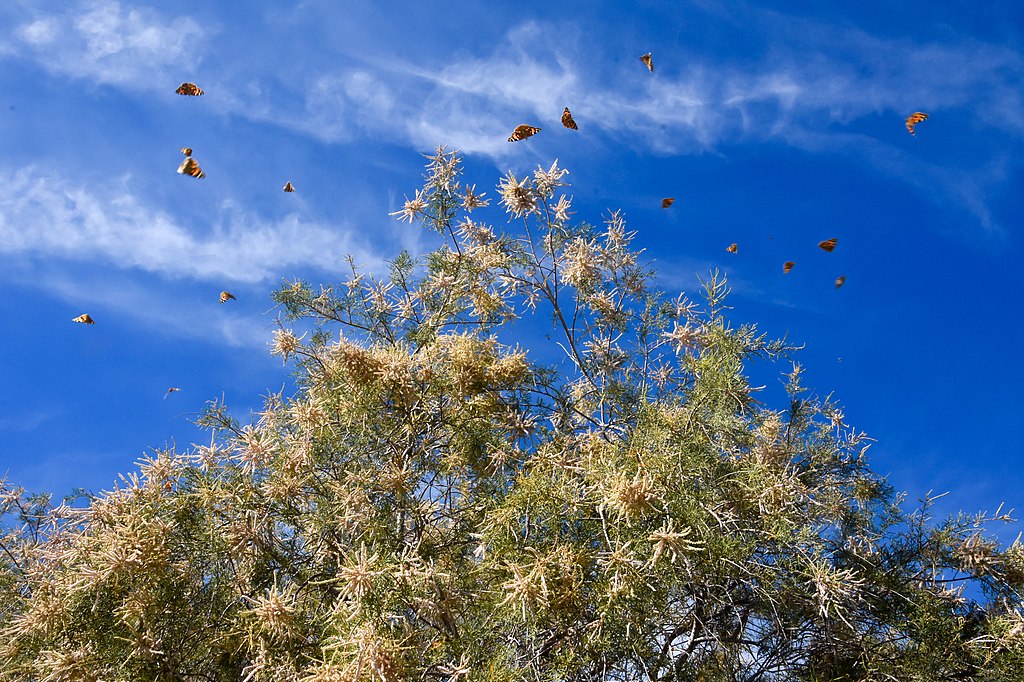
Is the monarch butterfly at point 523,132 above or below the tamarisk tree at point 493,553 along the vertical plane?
above

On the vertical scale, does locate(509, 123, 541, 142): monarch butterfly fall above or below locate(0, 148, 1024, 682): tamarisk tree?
above

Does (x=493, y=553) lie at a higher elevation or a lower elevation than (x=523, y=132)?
lower

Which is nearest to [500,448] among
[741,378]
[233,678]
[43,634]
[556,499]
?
[556,499]

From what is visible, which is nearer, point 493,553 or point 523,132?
point 493,553

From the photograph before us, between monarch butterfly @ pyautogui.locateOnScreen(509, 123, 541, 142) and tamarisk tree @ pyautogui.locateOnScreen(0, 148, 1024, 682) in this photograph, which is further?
monarch butterfly @ pyautogui.locateOnScreen(509, 123, 541, 142)

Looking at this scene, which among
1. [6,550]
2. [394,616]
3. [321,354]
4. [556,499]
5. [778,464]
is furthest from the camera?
[6,550]

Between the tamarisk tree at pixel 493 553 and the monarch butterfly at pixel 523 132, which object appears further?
the monarch butterfly at pixel 523 132

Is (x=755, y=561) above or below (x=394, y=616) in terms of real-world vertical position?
above

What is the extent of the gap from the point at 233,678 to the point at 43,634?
91cm

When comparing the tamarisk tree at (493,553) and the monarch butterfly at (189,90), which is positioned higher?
the monarch butterfly at (189,90)

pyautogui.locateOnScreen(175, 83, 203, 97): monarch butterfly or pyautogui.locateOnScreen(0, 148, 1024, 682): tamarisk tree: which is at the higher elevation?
pyautogui.locateOnScreen(175, 83, 203, 97): monarch butterfly

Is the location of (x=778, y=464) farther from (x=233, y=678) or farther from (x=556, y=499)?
(x=233, y=678)

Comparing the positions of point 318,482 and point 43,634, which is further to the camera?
point 318,482

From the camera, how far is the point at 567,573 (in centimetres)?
359
